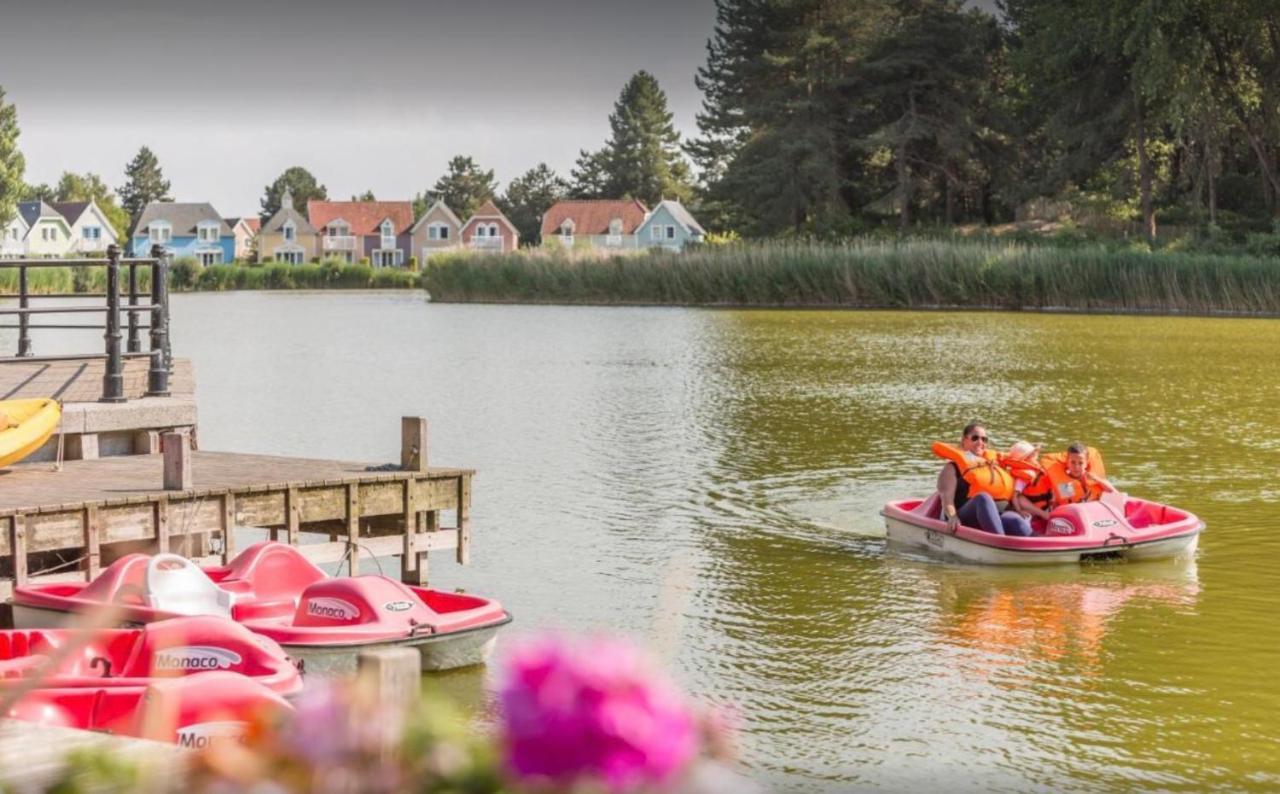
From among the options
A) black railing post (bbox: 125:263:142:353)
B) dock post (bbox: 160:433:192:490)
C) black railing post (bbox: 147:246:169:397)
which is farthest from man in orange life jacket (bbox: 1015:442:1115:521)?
black railing post (bbox: 125:263:142:353)

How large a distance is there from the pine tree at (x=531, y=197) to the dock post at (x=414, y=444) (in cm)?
12510

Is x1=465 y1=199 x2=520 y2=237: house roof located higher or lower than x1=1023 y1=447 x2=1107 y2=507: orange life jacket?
higher

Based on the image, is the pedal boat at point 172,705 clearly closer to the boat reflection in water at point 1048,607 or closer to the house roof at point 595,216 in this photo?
the boat reflection in water at point 1048,607

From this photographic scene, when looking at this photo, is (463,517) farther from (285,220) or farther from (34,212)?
(285,220)

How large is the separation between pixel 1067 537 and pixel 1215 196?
55406 millimetres

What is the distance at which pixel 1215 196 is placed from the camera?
65812 millimetres

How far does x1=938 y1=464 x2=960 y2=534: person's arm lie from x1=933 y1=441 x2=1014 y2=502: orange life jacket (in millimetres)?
80

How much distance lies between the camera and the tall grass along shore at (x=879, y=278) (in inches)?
2064

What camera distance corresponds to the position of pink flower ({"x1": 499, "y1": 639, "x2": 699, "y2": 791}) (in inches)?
80.4

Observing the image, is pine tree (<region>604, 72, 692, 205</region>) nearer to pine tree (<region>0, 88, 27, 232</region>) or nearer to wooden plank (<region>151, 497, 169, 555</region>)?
pine tree (<region>0, 88, 27, 232</region>)

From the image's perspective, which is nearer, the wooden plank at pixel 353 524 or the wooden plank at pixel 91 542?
the wooden plank at pixel 91 542

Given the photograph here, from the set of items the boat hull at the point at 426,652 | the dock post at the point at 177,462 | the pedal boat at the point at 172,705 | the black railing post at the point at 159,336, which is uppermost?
the black railing post at the point at 159,336

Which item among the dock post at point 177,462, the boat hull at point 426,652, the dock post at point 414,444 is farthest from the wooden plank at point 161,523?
the dock post at point 414,444

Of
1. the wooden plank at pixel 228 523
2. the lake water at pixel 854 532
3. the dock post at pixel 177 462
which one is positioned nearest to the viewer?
the lake water at pixel 854 532
